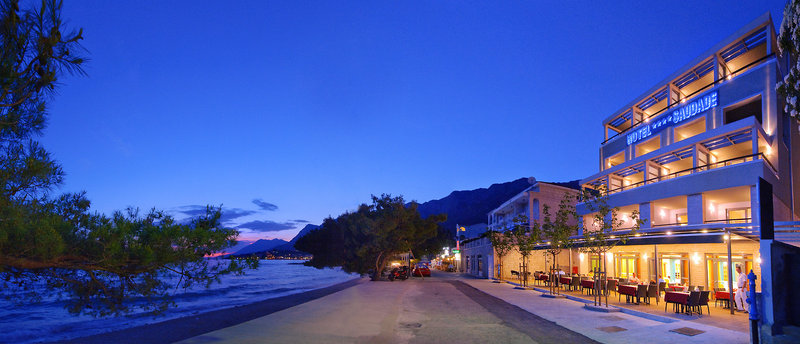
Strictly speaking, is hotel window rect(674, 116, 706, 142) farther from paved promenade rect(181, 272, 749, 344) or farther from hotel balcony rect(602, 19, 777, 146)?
paved promenade rect(181, 272, 749, 344)

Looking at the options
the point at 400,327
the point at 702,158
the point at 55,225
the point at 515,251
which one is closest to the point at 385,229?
the point at 515,251

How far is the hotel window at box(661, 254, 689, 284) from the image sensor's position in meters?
23.6

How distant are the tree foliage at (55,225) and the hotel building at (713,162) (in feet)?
60.5

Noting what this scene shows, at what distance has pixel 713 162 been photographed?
92.9 ft

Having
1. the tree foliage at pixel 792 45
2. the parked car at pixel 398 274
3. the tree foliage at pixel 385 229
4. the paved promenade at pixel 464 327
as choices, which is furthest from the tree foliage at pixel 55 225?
the tree foliage at pixel 385 229

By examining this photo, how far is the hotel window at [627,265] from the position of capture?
2811 centimetres

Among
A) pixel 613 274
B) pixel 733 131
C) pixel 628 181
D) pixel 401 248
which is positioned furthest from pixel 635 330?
pixel 401 248

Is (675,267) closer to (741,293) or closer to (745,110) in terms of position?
(745,110)

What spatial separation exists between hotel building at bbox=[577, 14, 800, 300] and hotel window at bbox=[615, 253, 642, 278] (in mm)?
71

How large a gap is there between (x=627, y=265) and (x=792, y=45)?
919 inches

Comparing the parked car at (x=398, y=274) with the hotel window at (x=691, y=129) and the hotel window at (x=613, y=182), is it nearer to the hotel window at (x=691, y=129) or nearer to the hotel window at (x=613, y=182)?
the hotel window at (x=613, y=182)

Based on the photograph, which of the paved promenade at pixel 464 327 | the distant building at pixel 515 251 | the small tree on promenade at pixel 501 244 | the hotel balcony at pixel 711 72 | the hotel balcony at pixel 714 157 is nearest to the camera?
the paved promenade at pixel 464 327

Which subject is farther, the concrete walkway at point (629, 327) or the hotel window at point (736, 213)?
the hotel window at point (736, 213)

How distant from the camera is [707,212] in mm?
27234
